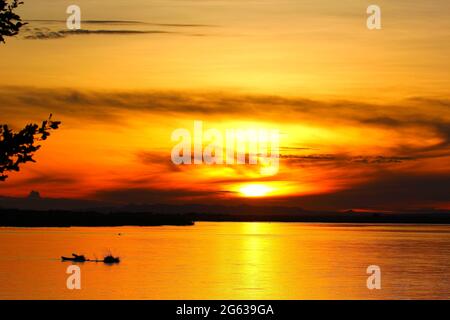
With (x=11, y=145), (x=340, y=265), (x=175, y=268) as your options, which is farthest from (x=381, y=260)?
(x=11, y=145)

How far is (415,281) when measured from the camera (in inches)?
2746

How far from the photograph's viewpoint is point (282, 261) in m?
94.8

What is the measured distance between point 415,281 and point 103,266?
1392 inches
